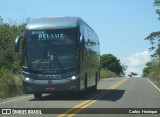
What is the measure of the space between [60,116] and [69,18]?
9.07 meters

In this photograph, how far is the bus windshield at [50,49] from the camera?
2259 centimetres

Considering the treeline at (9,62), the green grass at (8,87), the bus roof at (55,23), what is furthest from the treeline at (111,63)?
the bus roof at (55,23)

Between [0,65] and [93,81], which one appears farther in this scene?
[0,65]

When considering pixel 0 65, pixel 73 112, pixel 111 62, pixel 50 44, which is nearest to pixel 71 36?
pixel 50 44

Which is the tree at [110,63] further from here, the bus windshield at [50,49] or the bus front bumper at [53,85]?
the bus front bumper at [53,85]

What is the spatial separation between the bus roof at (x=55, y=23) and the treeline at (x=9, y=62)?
6.27 metres

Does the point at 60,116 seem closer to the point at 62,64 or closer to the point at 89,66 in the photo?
the point at 62,64

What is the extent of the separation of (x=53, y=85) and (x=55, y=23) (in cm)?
A: 295

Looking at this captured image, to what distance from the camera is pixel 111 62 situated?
144 meters

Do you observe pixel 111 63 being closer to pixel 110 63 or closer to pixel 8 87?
pixel 110 63

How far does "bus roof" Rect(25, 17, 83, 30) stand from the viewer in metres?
22.9

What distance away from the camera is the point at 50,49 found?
22734 mm

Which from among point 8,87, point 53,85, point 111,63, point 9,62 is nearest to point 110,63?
point 111,63

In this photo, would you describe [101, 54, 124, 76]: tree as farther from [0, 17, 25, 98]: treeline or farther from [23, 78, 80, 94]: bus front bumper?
[23, 78, 80, 94]: bus front bumper
